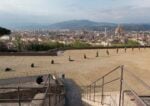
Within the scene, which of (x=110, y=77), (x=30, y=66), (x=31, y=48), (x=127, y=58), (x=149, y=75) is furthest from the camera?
(x=31, y=48)

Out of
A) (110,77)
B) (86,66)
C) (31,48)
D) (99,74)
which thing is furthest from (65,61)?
(31,48)

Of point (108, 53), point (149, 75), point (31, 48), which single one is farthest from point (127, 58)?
point (31, 48)

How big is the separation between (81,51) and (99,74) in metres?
13.1

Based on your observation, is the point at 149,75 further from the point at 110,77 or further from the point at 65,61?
the point at 65,61

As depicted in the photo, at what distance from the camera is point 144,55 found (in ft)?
120

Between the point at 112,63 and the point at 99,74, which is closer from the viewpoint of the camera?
the point at 99,74

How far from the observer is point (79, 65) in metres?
28.3

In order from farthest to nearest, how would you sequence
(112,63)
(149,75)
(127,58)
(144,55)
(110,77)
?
(144,55)
(127,58)
(112,63)
(149,75)
(110,77)

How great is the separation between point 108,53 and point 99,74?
1226cm

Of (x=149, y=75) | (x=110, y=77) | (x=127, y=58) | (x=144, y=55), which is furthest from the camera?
(x=144, y=55)

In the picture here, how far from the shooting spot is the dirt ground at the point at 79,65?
23.3 metres

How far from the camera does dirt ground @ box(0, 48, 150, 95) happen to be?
23.3 m

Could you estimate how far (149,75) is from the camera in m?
24.5

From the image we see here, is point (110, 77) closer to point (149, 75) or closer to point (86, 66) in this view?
point (149, 75)
